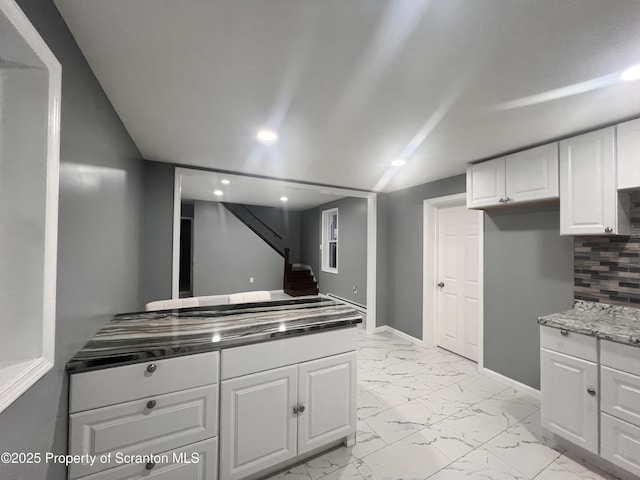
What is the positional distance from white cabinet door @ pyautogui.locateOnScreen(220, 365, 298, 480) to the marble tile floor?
26 cm

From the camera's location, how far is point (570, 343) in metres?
1.78

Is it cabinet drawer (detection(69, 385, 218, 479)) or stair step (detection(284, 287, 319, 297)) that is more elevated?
cabinet drawer (detection(69, 385, 218, 479))

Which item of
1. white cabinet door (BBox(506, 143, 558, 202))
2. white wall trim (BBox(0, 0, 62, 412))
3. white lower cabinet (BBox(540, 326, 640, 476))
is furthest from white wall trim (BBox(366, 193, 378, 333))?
white wall trim (BBox(0, 0, 62, 412))

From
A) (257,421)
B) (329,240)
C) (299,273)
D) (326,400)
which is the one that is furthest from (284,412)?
(299,273)

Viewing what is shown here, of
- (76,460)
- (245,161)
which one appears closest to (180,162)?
(245,161)

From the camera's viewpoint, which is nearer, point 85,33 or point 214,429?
point 85,33

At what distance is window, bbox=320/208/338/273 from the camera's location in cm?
662

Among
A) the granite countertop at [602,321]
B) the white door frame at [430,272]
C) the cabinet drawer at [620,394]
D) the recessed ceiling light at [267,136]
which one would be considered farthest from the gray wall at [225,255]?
the cabinet drawer at [620,394]

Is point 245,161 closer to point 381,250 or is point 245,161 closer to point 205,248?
point 381,250

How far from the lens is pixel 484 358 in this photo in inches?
116

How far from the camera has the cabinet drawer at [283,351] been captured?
4.67ft

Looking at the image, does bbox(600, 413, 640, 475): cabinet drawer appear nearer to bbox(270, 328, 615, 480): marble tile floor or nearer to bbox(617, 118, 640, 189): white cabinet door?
bbox(270, 328, 615, 480): marble tile floor

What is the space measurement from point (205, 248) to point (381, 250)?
4388 millimetres

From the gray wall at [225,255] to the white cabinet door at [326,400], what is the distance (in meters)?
5.48
